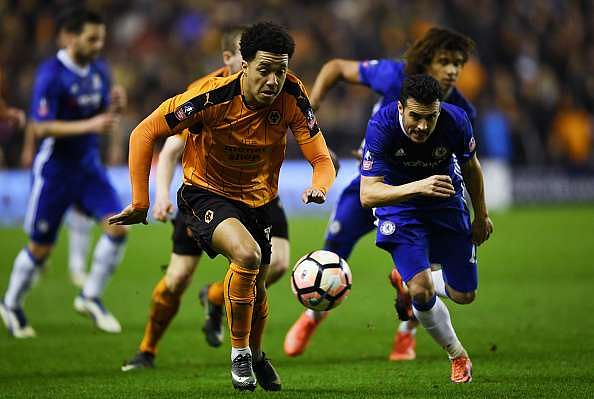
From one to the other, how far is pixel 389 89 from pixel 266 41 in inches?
85.9

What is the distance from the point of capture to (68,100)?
10281 millimetres

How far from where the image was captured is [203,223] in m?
6.78

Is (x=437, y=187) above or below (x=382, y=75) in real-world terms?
below

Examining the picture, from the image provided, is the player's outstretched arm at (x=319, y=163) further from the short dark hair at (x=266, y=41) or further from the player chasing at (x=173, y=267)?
the player chasing at (x=173, y=267)

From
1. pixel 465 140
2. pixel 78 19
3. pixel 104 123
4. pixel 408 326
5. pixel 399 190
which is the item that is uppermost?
pixel 78 19

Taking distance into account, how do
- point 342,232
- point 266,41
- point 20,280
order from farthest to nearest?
point 20,280 < point 342,232 < point 266,41

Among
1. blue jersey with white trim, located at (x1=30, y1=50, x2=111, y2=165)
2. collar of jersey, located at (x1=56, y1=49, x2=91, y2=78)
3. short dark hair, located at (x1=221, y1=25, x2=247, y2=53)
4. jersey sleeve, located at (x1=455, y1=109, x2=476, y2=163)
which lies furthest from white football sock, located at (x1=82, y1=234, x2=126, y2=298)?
jersey sleeve, located at (x1=455, y1=109, x2=476, y2=163)

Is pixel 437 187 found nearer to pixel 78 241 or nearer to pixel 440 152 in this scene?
pixel 440 152

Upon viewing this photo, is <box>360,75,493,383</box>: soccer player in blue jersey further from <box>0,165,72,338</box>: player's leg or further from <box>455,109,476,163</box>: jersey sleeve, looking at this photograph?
<box>0,165,72,338</box>: player's leg

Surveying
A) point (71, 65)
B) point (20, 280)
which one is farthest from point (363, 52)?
point (20, 280)

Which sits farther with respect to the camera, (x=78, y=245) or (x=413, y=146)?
(x=78, y=245)

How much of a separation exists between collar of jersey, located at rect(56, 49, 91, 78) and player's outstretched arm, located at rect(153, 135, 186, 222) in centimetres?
247

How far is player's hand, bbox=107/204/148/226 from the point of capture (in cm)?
660

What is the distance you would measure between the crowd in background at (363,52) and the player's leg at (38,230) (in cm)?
1050
